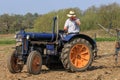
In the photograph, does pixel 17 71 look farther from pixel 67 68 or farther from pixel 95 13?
pixel 95 13

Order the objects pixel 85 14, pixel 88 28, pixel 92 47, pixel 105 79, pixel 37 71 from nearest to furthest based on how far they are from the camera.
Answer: pixel 105 79
pixel 37 71
pixel 92 47
pixel 88 28
pixel 85 14

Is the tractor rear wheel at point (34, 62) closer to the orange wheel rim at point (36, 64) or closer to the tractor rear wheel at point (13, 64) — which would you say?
the orange wheel rim at point (36, 64)

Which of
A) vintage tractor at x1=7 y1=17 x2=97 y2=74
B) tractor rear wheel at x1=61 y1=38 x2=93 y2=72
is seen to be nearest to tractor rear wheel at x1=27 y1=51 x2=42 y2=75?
vintage tractor at x1=7 y1=17 x2=97 y2=74

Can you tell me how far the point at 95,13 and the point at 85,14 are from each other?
277cm

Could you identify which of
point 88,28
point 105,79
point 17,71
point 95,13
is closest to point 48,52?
point 17,71

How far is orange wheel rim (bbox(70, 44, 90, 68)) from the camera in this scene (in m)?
11.9

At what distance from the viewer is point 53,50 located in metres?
11.9

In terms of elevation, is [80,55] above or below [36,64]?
above

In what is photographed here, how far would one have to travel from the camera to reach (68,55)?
11531 mm

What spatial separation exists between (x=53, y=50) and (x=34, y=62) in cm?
94

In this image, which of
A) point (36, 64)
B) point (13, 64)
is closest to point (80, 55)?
point (36, 64)

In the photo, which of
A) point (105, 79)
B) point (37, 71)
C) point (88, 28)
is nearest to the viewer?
point (105, 79)

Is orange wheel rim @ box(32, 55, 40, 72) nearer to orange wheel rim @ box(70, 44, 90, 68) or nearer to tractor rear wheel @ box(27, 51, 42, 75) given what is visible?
tractor rear wheel @ box(27, 51, 42, 75)

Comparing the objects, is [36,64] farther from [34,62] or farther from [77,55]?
[77,55]
